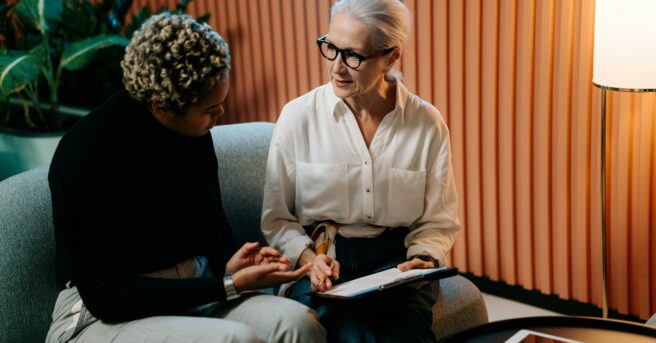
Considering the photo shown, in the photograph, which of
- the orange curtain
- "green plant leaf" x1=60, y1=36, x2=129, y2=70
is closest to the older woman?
the orange curtain

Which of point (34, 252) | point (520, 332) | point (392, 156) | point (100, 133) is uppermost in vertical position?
point (100, 133)

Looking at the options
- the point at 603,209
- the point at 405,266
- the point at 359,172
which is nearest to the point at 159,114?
the point at 359,172

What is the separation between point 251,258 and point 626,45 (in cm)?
120

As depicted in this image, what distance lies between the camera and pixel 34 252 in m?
1.98

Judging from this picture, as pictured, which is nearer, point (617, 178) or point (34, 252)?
point (34, 252)

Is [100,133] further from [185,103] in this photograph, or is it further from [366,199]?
[366,199]

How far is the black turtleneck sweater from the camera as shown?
5.83ft

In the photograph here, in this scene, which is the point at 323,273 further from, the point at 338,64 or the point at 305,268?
the point at 338,64

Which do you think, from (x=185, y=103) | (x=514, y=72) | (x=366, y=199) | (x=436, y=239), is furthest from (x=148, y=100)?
(x=514, y=72)

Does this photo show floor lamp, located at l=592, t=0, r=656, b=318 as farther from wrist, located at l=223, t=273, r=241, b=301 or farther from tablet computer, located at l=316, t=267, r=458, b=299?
wrist, located at l=223, t=273, r=241, b=301

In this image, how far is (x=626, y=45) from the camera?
89.8 inches

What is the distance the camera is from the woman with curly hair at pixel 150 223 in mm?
1774

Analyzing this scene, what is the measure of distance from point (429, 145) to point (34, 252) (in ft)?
3.50

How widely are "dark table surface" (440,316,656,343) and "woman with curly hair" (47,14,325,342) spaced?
0.37m
